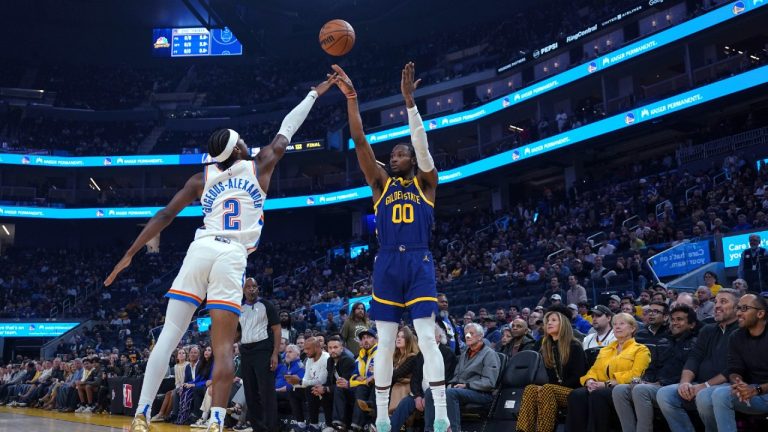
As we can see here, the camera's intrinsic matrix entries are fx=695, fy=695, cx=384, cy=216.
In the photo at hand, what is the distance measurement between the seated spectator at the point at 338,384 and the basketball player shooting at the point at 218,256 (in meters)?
4.06

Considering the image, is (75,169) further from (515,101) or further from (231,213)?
(231,213)

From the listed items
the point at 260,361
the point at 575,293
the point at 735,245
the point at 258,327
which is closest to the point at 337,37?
the point at 258,327

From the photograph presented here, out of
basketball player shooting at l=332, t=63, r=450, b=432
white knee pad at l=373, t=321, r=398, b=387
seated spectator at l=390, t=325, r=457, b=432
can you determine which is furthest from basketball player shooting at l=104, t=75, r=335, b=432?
seated spectator at l=390, t=325, r=457, b=432

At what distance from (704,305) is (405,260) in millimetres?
6103

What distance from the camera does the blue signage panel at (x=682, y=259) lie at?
580 inches

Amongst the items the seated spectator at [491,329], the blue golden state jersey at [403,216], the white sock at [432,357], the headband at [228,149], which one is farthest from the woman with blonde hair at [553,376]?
the seated spectator at [491,329]

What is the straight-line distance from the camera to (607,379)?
20.3ft

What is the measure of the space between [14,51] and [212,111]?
12.5 meters

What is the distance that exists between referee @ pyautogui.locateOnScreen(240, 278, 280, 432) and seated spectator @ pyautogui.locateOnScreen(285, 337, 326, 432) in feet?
5.19

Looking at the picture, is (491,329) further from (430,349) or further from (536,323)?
(430,349)

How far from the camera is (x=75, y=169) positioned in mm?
37438

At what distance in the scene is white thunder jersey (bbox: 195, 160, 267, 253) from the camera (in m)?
4.49

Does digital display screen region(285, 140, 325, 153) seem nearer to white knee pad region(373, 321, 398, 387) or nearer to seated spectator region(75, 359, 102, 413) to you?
seated spectator region(75, 359, 102, 413)

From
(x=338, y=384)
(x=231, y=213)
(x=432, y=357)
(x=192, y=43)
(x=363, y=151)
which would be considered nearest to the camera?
(x=231, y=213)
